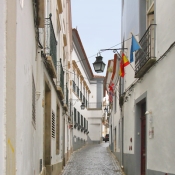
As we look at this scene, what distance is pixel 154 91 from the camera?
793cm

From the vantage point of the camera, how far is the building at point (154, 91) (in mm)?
6598

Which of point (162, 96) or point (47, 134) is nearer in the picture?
point (162, 96)

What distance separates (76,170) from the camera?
46.4ft

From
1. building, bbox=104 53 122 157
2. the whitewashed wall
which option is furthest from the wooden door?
building, bbox=104 53 122 157

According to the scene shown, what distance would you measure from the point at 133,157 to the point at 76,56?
16.6 m

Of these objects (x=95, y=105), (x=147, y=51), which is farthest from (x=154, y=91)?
(x=95, y=105)

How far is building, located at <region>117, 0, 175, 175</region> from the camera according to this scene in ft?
21.6

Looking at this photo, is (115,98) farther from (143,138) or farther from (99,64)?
(143,138)

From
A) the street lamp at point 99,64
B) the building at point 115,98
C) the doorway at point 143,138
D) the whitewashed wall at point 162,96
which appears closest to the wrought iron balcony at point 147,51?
the whitewashed wall at point 162,96
